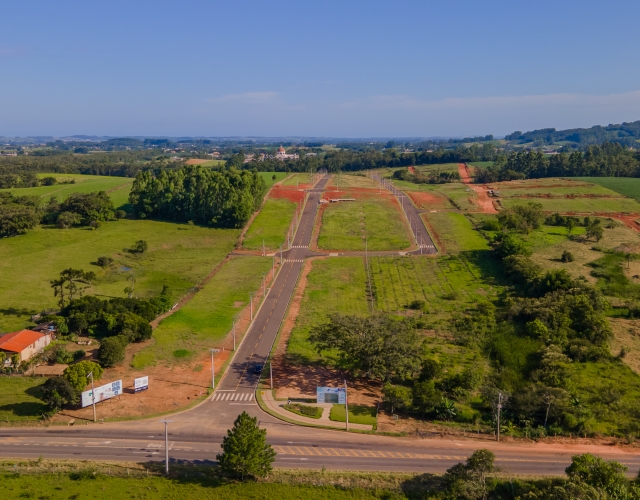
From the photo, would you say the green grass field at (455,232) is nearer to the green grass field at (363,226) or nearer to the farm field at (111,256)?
the green grass field at (363,226)

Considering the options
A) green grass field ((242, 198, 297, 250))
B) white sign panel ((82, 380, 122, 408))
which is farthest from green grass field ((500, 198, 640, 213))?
white sign panel ((82, 380, 122, 408))

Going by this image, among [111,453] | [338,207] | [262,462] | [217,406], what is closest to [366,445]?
[262,462]

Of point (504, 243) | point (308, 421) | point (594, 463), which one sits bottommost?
point (308, 421)

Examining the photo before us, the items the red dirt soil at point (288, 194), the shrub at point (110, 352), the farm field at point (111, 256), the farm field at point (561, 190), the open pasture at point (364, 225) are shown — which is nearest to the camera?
the shrub at point (110, 352)

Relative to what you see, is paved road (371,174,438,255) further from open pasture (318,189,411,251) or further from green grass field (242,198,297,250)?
green grass field (242,198,297,250)

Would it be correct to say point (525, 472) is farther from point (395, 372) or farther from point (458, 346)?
point (458, 346)

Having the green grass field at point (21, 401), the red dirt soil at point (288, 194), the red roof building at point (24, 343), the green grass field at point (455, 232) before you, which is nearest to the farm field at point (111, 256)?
the red roof building at point (24, 343)
